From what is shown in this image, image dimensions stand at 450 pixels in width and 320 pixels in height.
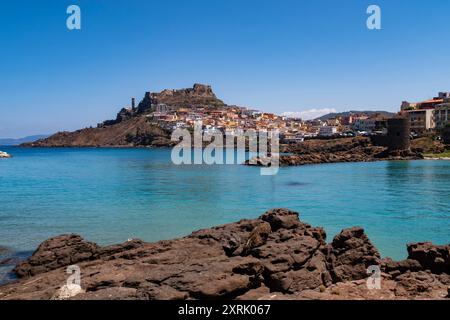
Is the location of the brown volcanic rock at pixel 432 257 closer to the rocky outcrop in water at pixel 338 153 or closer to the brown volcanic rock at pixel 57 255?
the brown volcanic rock at pixel 57 255

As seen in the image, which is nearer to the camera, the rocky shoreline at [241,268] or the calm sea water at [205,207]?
the rocky shoreline at [241,268]

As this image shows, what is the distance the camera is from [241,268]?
11.0 meters

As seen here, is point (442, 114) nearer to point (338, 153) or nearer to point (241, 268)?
point (338, 153)

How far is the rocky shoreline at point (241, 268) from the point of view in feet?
33.3

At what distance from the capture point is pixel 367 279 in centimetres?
1282

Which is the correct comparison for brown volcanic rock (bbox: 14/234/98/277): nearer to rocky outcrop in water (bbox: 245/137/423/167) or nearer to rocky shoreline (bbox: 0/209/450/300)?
rocky shoreline (bbox: 0/209/450/300)

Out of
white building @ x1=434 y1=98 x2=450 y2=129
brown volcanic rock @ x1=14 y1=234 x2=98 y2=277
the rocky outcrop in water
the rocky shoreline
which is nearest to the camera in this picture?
the rocky shoreline

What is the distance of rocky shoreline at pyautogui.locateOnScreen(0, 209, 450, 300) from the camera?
10156 millimetres

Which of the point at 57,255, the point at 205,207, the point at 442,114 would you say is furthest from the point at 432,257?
the point at 442,114

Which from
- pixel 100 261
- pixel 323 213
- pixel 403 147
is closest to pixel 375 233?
pixel 323 213

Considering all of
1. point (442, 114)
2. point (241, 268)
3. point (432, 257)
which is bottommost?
point (432, 257)

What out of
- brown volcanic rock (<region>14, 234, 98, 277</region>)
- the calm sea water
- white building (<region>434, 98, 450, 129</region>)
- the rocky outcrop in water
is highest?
white building (<region>434, 98, 450, 129</region>)

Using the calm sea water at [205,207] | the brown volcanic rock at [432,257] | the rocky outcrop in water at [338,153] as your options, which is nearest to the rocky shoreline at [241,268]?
the brown volcanic rock at [432,257]

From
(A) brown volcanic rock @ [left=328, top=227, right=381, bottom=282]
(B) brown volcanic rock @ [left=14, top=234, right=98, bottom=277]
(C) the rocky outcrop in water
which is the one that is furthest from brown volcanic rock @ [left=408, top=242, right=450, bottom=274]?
(C) the rocky outcrop in water
